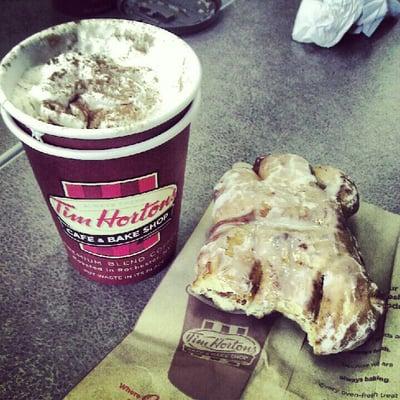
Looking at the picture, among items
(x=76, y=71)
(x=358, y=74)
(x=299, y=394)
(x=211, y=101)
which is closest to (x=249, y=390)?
(x=299, y=394)

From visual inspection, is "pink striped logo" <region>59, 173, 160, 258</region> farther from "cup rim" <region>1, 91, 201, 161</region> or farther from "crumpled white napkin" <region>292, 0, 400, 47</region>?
"crumpled white napkin" <region>292, 0, 400, 47</region>

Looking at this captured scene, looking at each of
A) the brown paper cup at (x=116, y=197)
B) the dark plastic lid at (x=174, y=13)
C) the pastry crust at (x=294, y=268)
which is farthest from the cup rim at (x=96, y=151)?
the dark plastic lid at (x=174, y=13)

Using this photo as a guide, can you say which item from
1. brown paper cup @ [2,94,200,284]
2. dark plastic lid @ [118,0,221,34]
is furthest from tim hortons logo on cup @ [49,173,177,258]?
dark plastic lid @ [118,0,221,34]

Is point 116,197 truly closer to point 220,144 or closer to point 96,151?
point 96,151

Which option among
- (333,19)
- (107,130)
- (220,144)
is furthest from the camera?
(333,19)

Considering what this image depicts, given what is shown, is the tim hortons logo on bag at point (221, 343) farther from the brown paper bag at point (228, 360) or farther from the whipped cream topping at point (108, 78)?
the whipped cream topping at point (108, 78)

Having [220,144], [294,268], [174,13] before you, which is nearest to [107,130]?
[294,268]
